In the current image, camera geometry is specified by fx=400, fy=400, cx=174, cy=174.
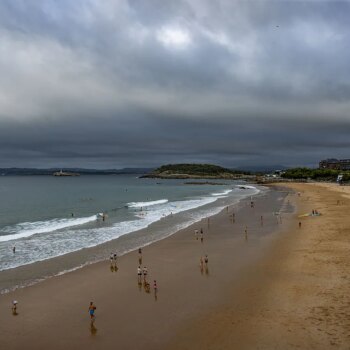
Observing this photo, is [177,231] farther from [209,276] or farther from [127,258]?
[209,276]

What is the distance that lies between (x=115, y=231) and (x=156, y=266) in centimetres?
1448

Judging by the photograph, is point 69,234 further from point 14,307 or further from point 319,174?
point 319,174

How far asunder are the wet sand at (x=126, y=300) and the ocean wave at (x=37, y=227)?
45.1ft

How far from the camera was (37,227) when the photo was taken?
42.2m

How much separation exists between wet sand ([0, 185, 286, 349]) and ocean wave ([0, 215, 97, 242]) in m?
13.8

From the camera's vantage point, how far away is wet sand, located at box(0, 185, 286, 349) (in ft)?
48.3

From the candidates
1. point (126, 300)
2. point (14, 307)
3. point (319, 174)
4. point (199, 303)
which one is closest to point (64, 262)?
point (14, 307)

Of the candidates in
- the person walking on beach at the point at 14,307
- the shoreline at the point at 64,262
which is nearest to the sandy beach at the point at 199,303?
the person walking on beach at the point at 14,307

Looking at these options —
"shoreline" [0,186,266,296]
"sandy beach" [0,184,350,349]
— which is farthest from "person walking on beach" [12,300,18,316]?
"shoreline" [0,186,266,296]

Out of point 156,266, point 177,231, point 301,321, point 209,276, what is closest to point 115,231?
point 177,231

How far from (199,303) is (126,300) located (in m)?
3.44

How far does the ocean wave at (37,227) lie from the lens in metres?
36.8

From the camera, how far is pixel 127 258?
1060 inches

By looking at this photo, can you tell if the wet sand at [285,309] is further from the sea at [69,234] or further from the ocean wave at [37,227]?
the ocean wave at [37,227]
